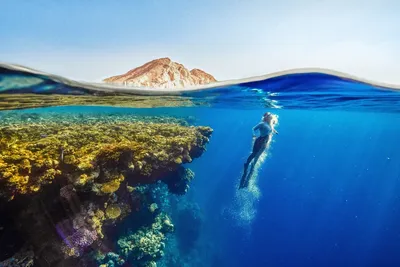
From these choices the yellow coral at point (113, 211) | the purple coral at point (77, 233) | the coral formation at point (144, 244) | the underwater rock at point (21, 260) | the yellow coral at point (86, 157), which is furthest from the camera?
the coral formation at point (144, 244)

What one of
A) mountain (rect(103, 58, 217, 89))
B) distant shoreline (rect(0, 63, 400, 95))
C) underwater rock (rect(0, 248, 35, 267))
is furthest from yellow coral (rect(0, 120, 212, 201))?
mountain (rect(103, 58, 217, 89))

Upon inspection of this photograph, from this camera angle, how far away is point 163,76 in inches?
440

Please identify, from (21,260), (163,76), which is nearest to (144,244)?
(21,260)

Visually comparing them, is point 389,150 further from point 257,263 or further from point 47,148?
point 47,148

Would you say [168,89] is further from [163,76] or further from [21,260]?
[21,260]

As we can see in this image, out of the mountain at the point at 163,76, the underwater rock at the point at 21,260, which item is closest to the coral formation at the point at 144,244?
the underwater rock at the point at 21,260

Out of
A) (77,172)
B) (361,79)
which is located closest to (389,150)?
(361,79)

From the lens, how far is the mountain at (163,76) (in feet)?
33.9

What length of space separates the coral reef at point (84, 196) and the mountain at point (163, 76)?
2.81 metres

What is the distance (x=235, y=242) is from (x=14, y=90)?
76.2 feet

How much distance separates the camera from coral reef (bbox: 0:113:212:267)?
839cm

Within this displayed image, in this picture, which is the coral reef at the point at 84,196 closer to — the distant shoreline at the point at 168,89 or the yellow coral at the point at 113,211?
the yellow coral at the point at 113,211

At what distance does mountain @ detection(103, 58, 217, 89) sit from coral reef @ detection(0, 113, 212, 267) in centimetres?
281

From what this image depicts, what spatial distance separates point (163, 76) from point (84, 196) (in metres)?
5.82
